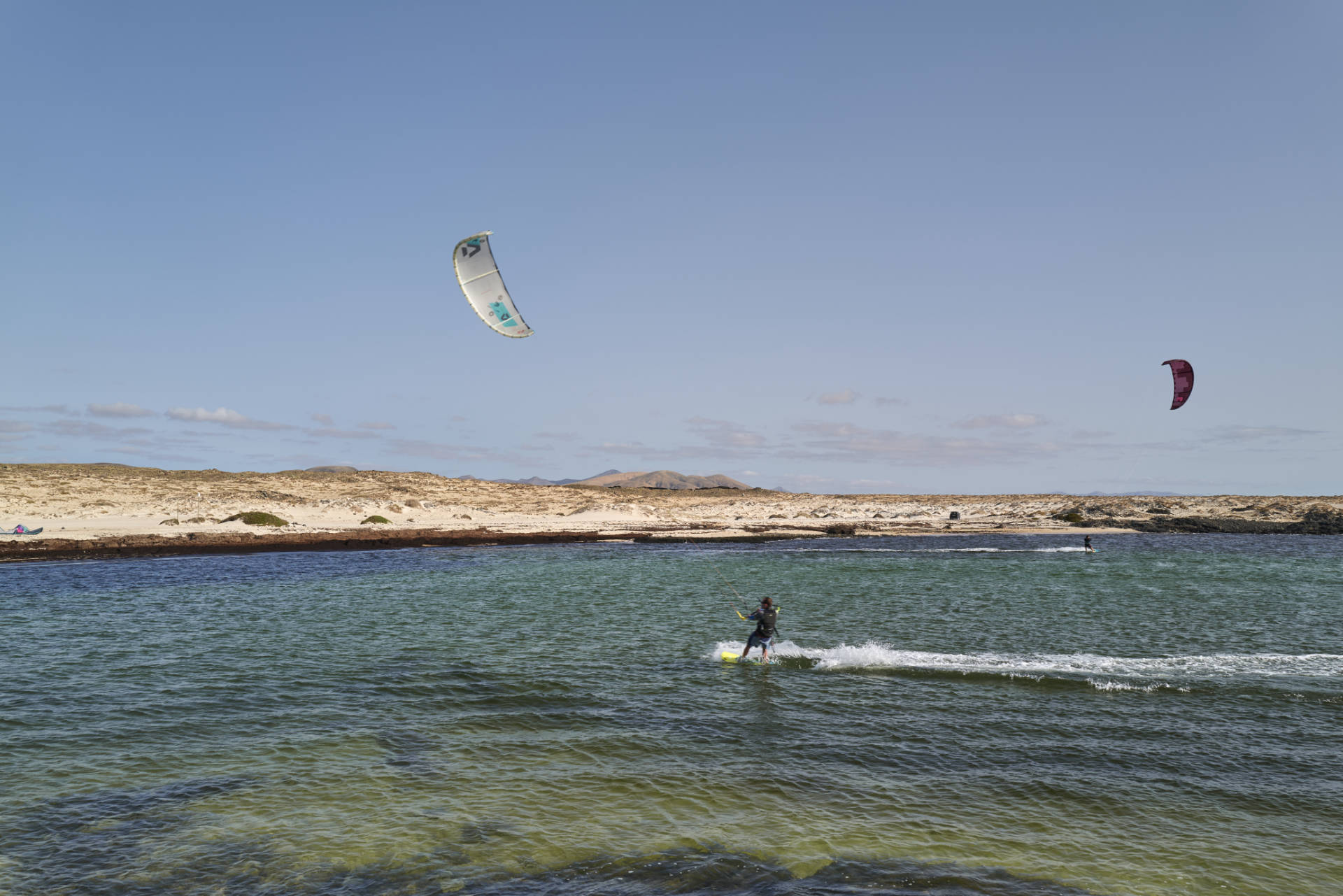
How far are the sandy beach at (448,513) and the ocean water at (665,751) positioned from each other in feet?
85.0

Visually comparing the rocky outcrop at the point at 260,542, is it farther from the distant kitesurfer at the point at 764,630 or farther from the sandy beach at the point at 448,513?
Answer: the distant kitesurfer at the point at 764,630

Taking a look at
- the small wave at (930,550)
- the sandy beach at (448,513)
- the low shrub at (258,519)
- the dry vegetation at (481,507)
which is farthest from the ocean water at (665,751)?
the dry vegetation at (481,507)

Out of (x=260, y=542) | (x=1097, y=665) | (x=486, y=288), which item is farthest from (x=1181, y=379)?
(x=260, y=542)

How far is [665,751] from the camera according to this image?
1273 cm

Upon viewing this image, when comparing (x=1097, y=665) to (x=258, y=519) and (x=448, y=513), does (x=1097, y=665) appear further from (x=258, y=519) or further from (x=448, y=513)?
(x=448, y=513)

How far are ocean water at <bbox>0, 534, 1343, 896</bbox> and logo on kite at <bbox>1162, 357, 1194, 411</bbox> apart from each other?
11.7m

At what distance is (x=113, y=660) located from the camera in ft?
63.1

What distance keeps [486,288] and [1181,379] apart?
1292 inches

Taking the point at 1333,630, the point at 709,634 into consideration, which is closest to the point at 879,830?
the point at 709,634

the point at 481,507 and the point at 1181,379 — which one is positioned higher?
the point at 1181,379

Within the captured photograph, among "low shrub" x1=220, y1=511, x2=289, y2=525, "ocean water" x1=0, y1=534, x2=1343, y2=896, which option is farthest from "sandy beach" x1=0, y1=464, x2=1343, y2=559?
"ocean water" x1=0, y1=534, x2=1343, y2=896

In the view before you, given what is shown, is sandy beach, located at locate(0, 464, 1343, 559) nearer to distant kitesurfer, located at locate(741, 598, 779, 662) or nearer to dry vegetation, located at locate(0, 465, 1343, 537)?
dry vegetation, located at locate(0, 465, 1343, 537)

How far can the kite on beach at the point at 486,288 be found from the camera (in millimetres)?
25750

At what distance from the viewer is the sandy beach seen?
51.4 meters
